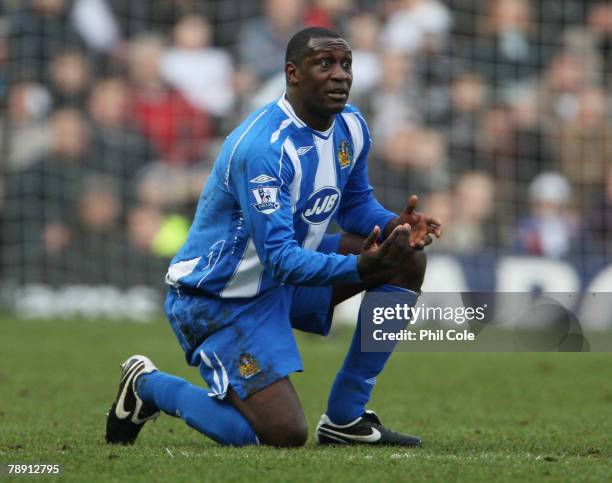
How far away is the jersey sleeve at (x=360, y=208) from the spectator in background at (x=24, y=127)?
376 inches

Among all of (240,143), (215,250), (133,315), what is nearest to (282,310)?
(215,250)

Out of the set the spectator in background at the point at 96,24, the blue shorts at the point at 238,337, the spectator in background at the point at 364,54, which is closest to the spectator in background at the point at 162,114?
the spectator in background at the point at 96,24

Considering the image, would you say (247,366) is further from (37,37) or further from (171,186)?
(37,37)

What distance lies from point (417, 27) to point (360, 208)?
994 centimetres

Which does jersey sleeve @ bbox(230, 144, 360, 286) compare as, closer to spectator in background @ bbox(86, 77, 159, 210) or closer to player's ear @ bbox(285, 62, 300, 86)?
player's ear @ bbox(285, 62, 300, 86)

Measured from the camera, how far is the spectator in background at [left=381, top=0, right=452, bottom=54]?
1573 centimetres

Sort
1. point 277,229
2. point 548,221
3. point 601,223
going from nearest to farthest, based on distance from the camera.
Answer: point 277,229 → point 548,221 → point 601,223

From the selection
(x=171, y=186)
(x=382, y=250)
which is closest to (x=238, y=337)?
(x=382, y=250)

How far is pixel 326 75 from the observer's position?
18.8ft

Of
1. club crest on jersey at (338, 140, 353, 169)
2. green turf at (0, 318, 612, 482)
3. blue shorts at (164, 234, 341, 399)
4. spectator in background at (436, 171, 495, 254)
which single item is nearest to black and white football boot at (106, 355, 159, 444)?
green turf at (0, 318, 612, 482)

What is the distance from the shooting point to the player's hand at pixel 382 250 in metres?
5.40

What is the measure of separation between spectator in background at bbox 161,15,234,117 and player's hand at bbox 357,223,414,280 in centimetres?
1025

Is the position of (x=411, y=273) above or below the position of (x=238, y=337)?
above

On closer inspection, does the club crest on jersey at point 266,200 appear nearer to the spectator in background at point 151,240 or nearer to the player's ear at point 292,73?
the player's ear at point 292,73
